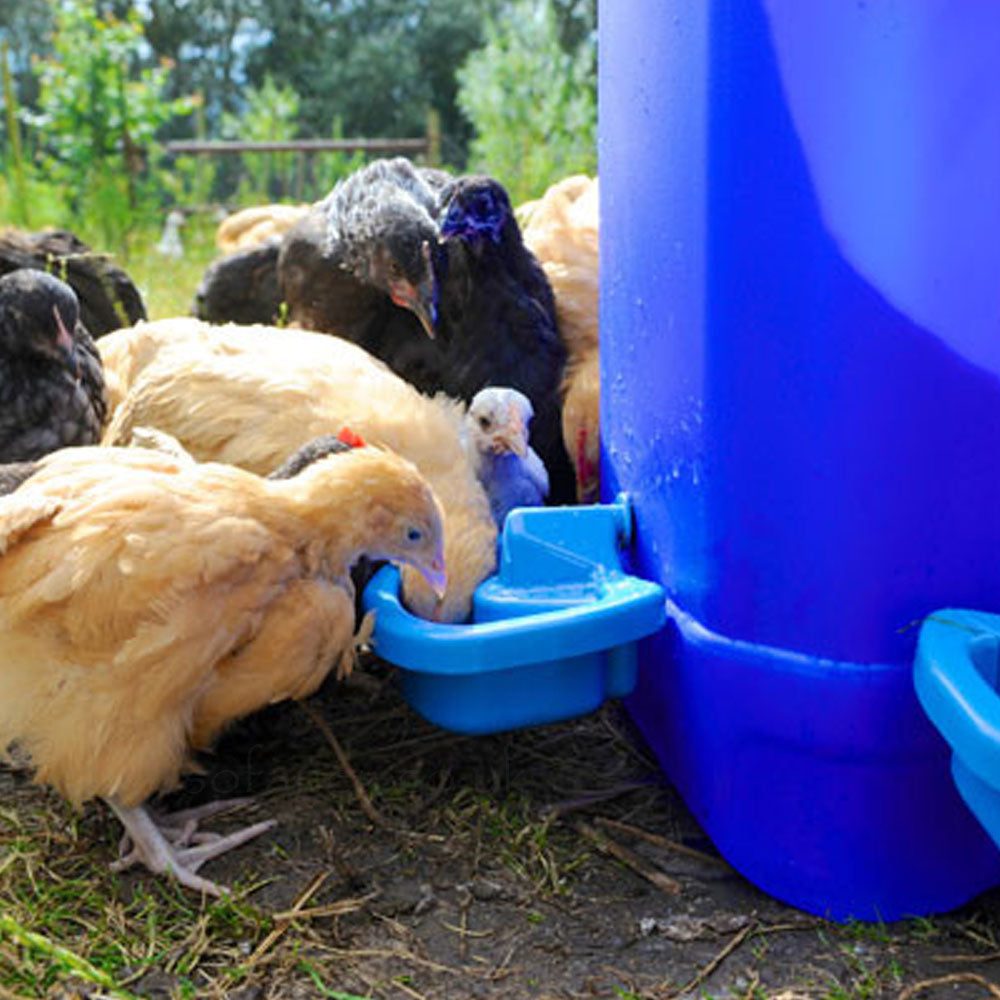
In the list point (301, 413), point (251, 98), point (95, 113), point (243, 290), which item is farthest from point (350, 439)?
point (251, 98)

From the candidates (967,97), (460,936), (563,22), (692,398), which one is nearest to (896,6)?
(967,97)

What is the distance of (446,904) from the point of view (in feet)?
6.32

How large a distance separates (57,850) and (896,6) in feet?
5.77

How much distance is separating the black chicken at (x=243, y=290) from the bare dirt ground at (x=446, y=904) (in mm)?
2096

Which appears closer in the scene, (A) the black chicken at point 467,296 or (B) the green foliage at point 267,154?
(A) the black chicken at point 467,296

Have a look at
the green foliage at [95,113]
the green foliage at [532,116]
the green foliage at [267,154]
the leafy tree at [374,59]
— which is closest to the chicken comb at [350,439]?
the green foliage at [532,116]

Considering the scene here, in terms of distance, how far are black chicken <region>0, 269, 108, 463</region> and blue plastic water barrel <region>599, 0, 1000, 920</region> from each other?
1721 millimetres

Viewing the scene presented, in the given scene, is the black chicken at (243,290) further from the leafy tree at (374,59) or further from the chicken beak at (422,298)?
the leafy tree at (374,59)

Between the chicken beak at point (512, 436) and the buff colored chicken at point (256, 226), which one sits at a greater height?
the buff colored chicken at point (256, 226)

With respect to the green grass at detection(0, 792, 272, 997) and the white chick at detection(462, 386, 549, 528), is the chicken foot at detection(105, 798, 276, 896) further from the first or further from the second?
the white chick at detection(462, 386, 549, 528)

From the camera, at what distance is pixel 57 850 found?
2.09 metres

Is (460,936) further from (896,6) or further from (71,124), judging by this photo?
(71,124)

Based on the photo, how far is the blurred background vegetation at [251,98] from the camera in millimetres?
8242

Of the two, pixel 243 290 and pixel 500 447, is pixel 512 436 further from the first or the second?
pixel 243 290
